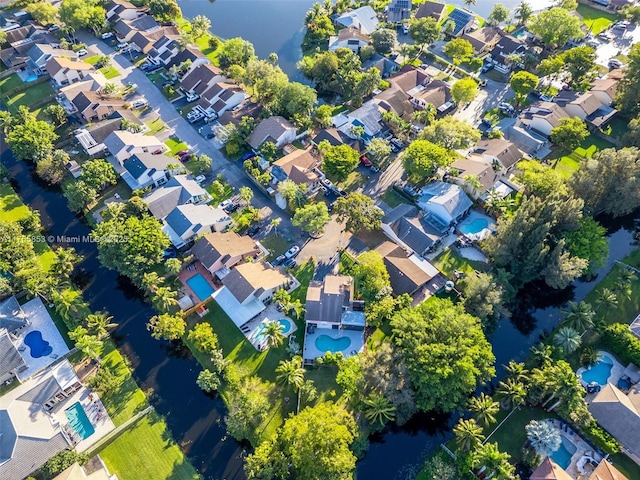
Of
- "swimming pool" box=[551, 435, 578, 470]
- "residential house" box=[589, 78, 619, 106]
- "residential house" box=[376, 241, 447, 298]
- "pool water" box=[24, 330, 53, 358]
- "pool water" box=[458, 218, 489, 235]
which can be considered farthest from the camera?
"residential house" box=[589, 78, 619, 106]

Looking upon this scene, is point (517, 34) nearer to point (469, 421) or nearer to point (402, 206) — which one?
point (402, 206)

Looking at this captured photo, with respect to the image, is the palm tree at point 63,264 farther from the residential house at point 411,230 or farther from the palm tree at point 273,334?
the residential house at point 411,230

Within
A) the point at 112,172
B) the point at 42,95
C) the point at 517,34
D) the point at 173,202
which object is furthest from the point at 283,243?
the point at 517,34

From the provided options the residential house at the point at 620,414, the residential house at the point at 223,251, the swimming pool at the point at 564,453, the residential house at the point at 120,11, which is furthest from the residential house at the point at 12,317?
the residential house at the point at 120,11

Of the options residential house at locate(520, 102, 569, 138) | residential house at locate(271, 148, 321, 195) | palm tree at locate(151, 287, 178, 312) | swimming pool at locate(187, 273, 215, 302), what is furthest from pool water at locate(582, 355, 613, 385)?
palm tree at locate(151, 287, 178, 312)

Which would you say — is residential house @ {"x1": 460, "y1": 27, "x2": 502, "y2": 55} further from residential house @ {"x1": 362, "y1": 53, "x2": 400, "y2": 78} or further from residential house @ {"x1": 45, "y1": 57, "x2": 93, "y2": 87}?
residential house @ {"x1": 45, "y1": 57, "x2": 93, "y2": 87}

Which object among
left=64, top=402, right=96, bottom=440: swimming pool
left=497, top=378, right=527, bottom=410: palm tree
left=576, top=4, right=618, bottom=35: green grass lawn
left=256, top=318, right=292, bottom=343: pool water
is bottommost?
left=497, top=378, right=527, bottom=410: palm tree
